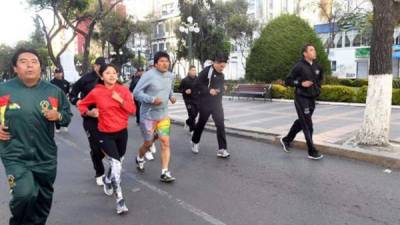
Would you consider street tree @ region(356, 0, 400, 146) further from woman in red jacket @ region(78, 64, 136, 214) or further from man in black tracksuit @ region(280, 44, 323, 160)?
woman in red jacket @ region(78, 64, 136, 214)

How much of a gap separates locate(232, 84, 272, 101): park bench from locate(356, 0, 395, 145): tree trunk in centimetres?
1232

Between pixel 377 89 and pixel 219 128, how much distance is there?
2.75m

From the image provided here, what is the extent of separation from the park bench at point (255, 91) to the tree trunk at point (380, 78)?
12.3 metres

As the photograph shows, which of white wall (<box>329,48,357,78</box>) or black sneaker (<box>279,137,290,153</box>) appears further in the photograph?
white wall (<box>329,48,357,78</box>)

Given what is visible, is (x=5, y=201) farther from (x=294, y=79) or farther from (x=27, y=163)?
(x=294, y=79)

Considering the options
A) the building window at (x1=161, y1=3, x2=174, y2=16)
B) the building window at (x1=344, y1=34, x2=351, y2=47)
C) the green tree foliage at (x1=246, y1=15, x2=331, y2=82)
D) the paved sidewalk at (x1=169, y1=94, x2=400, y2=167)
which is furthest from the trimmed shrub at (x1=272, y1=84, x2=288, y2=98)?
the building window at (x1=161, y1=3, x2=174, y2=16)

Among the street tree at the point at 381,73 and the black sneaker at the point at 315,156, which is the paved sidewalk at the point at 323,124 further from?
the black sneaker at the point at 315,156

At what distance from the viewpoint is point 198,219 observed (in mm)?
4539

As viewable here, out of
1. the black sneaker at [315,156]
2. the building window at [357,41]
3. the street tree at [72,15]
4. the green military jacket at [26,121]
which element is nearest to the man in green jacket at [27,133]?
the green military jacket at [26,121]

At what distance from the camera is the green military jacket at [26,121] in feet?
11.0

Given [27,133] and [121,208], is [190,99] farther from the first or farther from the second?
[27,133]

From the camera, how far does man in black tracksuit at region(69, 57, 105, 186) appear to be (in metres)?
5.14

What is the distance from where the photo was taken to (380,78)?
7.59 m

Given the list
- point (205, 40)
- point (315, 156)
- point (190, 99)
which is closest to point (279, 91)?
point (190, 99)
